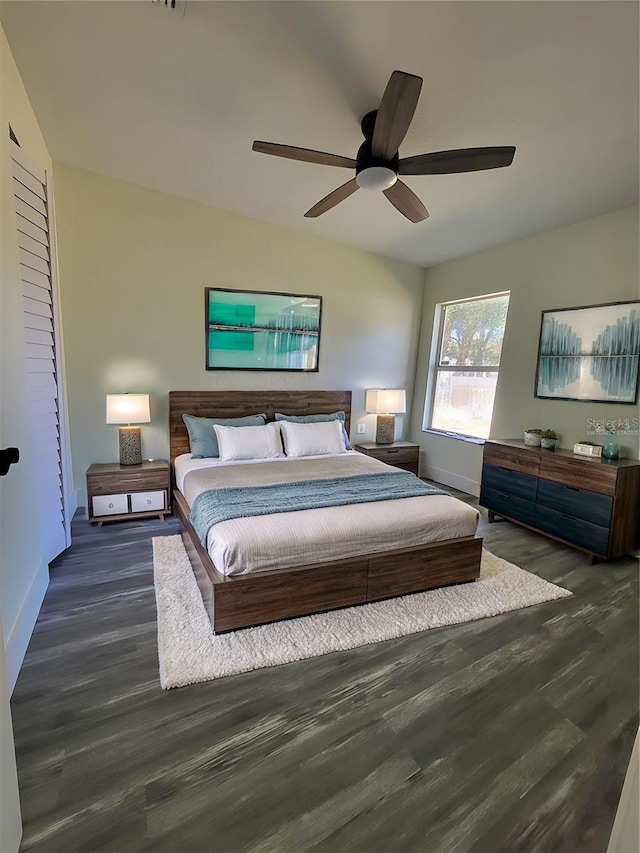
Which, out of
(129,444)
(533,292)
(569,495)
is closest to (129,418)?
(129,444)

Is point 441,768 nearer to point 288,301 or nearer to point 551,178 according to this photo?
point 551,178

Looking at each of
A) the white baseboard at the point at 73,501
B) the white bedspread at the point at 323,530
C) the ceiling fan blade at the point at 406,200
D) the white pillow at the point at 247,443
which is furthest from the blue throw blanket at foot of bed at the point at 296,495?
the ceiling fan blade at the point at 406,200

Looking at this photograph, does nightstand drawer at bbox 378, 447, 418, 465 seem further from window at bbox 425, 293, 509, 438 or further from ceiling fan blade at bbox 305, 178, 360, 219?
ceiling fan blade at bbox 305, 178, 360, 219

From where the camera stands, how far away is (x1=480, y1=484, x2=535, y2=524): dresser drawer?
3643mm

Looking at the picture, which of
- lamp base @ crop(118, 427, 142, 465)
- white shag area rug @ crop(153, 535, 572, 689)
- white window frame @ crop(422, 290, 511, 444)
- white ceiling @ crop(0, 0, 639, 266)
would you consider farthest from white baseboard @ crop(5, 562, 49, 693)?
white window frame @ crop(422, 290, 511, 444)

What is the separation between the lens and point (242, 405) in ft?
14.5

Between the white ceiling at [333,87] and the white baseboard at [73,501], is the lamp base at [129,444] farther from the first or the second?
the white ceiling at [333,87]

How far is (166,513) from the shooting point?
12.9 feet

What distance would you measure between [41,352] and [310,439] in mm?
2284

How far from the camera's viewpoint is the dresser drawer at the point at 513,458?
141 inches

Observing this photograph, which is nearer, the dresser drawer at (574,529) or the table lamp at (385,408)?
the dresser drawer at (574,529)

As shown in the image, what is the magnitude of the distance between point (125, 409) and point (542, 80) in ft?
12.0

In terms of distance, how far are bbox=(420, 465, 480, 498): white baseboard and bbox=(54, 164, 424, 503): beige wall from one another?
5.71 feet

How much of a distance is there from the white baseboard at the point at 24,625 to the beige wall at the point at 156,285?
161 centimetres
